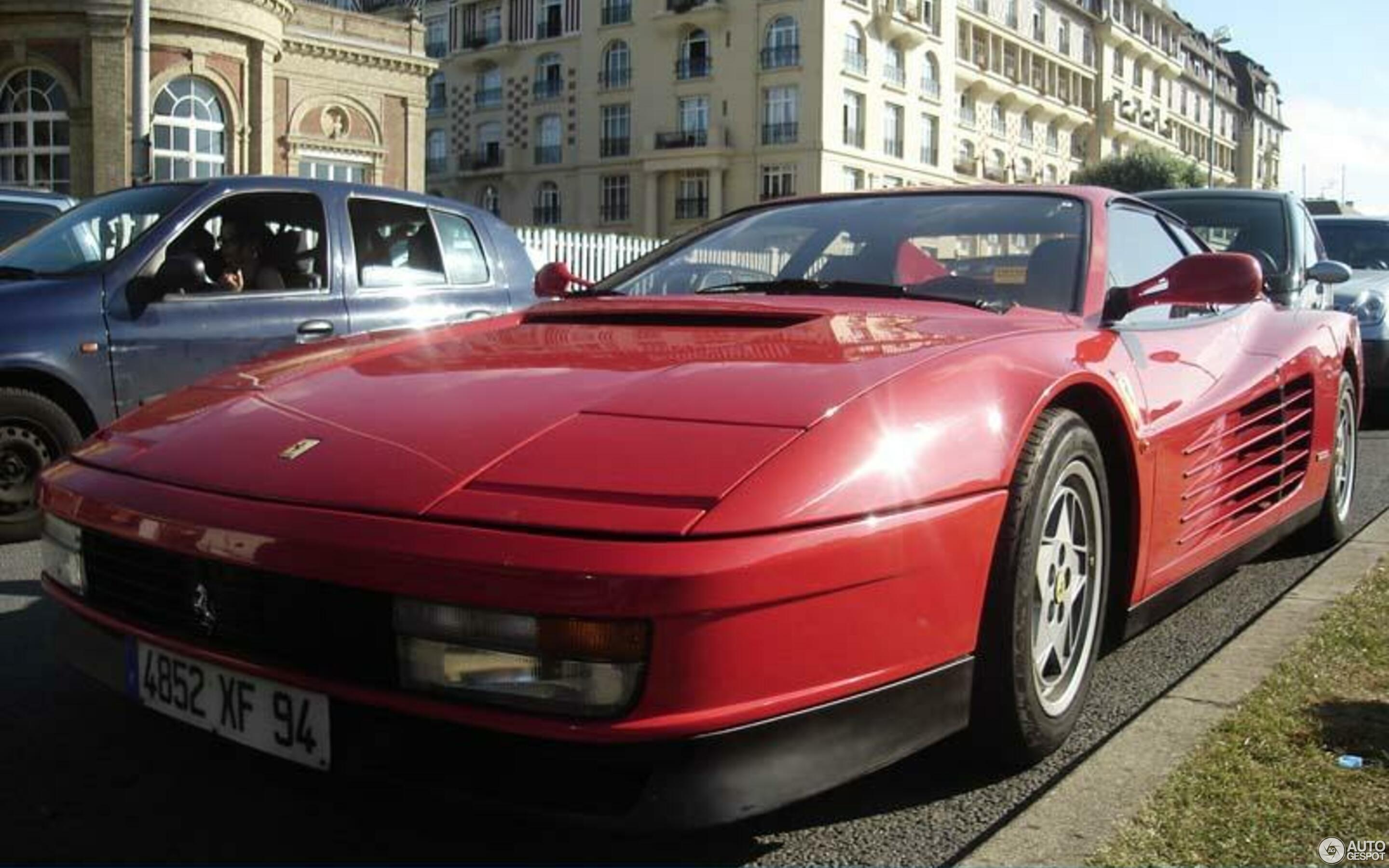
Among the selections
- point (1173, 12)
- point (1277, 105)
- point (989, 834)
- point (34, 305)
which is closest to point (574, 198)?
point (1173, 12)

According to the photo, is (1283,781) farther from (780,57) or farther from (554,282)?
(780,57)

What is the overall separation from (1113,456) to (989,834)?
109 cm

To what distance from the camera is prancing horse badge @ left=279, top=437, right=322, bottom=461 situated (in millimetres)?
2180

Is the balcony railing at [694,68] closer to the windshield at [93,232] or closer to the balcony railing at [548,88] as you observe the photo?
the balcony railing at [548,88]

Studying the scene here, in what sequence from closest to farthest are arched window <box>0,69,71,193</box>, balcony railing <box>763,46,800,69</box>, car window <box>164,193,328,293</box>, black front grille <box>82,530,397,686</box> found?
black front grille <box>82,530,397,686</box> < car window <box>164,193,328,293</box> < arched window <box>0,69,71,193</box> < balcony railing <box>763,46,800,69</box>

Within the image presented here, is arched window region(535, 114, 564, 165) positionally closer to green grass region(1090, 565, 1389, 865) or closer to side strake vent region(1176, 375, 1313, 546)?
side strake vent region(1176, 375, 1313, 546)

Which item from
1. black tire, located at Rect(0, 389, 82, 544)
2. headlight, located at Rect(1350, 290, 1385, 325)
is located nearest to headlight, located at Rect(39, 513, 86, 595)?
black tire, located at Rect(0, 389, 82, 544)

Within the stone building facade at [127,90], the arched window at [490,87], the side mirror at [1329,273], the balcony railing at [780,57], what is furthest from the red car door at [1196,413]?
the arched window at [490,87]

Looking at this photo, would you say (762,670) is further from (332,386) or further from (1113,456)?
(1113,456)

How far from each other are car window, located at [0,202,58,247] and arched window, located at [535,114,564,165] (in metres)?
45.4

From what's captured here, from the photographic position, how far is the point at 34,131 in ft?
85.2

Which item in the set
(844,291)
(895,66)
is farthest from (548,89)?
(844,291)

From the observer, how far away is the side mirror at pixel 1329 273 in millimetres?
6738

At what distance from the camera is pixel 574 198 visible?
52.2m
